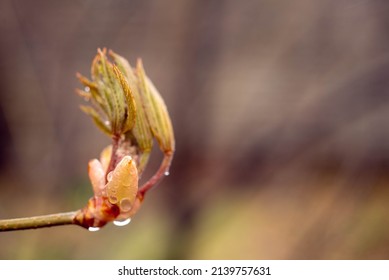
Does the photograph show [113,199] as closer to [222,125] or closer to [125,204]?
[125,204]

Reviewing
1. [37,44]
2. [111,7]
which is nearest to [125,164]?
[111,7]

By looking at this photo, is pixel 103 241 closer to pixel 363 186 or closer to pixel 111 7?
pixel 111 7

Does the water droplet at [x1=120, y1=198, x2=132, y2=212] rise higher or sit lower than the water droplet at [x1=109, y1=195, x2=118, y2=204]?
lower

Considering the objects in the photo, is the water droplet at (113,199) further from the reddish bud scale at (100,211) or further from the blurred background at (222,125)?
the blurred background at (222,125)

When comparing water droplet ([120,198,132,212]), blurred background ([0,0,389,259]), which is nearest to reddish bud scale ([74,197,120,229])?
water droplet ([120,198,132,212])

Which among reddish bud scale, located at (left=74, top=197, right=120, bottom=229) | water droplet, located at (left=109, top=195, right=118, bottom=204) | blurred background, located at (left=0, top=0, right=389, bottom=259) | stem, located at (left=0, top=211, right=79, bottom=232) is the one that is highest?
blurred background, located at (left=0, top=0, right=389, bottom=259)

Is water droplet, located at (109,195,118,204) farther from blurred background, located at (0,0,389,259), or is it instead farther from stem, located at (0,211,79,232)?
blurred background, located at (0,0,389,259)
